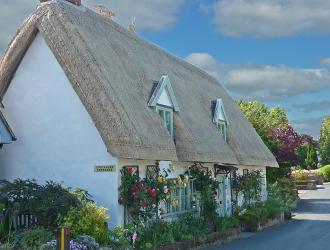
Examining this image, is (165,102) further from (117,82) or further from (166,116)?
(117,82)

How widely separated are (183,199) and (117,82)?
4.99 metres

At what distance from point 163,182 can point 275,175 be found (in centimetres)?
2397

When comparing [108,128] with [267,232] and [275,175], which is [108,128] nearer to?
[267,232]

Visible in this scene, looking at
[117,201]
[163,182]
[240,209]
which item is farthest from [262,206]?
[117,201]

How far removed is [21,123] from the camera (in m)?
15.5

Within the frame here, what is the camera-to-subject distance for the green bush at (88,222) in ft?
39.6

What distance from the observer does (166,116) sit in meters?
17.6

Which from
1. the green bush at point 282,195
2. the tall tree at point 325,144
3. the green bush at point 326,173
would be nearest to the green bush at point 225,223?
the green bush at point 282,195

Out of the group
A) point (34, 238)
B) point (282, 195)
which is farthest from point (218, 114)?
point (34, 238)

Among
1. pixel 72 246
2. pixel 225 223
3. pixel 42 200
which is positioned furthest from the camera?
pixel 225 223

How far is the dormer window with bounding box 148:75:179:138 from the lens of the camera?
1678 centimetres

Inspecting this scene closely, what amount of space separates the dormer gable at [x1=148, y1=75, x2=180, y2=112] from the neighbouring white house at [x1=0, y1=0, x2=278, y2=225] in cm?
3

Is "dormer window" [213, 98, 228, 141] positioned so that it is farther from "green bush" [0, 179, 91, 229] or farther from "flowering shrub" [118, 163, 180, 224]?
"green bush" [0, 179, 91, 229]

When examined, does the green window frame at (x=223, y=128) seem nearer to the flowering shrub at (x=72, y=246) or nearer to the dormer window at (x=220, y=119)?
the dormer window at (x=220, y=119)
